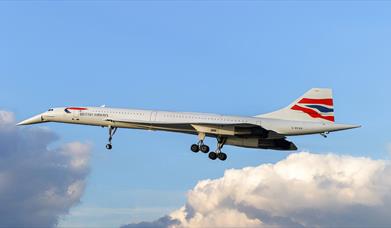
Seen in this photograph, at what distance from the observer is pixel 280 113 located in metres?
68.7

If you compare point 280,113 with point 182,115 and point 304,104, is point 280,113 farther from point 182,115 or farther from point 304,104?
point 182,115

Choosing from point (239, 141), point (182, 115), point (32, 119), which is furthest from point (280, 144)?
point (32, 119)

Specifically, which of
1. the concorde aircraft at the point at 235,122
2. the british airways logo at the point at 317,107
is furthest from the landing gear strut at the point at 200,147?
the british airways logo at the point at 317,107

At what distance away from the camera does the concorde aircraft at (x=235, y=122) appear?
67188 millimetres

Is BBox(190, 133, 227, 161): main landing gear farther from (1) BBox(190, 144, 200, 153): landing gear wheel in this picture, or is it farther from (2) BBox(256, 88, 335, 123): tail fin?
(2) BBox(256, 88, 335, 123): tail fin

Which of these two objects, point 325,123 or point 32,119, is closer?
point 325,123

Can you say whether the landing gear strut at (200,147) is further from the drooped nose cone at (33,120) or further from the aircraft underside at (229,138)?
the drooped nose cone at (33,120)

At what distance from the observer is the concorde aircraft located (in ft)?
220

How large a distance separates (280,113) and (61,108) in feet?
57.3

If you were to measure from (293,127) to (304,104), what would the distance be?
7.14 ft

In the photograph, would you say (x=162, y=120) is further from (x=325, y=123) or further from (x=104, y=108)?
(x=325, y=123)

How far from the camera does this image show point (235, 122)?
68188mm

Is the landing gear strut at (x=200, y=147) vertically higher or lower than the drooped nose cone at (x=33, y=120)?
lower

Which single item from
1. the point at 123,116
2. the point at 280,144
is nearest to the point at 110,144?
the point at 123,116
